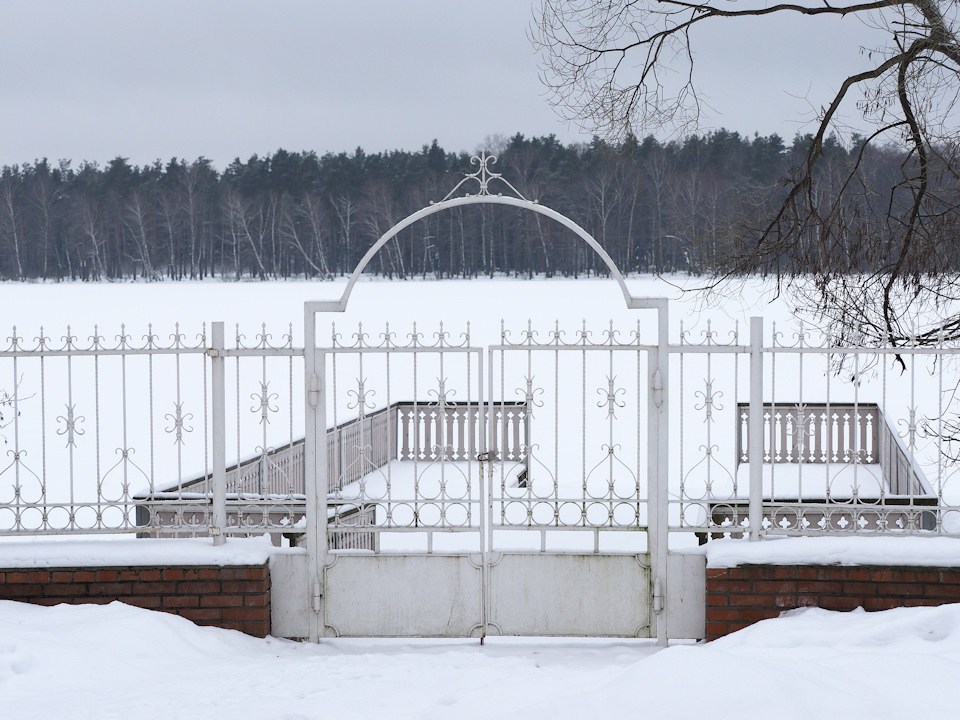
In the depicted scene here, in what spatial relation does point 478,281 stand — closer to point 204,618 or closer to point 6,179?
point 6,179

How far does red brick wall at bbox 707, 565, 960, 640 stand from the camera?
601 centimetres

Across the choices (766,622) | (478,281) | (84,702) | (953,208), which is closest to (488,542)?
(766,622)

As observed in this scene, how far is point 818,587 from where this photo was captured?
608 centimetres

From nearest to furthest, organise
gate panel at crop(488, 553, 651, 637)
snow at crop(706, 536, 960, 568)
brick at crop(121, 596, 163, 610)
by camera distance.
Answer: snow at crop(706, 536, 960, 568) → brick at crop(121, 596, 163, 610) → gate panel at crop(488, 553, 651, 637)

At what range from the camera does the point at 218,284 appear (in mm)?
44188

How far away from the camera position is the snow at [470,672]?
14.4 feet

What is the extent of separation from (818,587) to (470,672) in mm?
2172

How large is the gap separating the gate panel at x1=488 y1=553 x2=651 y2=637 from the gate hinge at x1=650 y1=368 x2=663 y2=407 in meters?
0.98

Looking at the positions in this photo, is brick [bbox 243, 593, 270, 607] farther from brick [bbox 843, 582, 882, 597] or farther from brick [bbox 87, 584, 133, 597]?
brick [bbox 843, 582, 882, 597]

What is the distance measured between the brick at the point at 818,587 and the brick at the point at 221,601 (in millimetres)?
3410

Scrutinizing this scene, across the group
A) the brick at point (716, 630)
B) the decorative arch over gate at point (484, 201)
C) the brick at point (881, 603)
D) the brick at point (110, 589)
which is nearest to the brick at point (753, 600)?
the brick at point (716, 630)

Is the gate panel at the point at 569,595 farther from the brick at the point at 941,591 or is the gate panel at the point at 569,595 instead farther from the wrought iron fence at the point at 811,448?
the brick at the point at 941,591

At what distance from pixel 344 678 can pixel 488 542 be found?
1.27 meters

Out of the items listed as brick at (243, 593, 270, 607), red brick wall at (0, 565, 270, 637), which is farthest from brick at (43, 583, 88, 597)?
brick at (243, 593, 270, 607)
